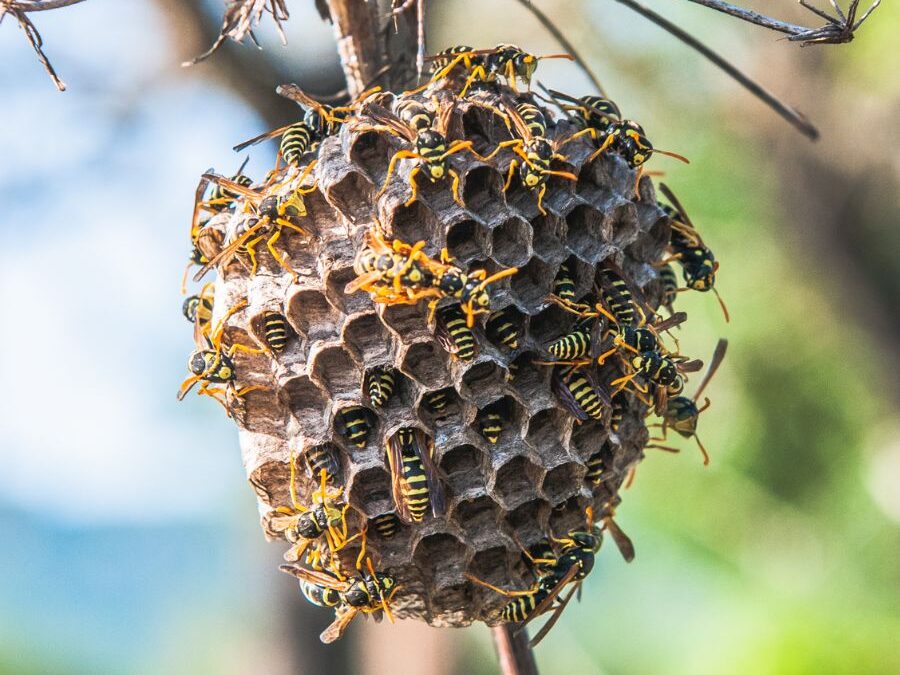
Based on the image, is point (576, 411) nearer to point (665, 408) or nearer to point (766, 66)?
point (665, 408)

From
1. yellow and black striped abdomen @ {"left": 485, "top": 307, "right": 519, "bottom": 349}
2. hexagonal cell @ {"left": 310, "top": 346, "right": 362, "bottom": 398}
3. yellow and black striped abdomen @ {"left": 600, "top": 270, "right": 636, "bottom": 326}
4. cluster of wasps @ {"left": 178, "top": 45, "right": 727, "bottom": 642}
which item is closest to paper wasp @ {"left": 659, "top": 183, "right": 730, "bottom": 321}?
cluster of wasps @ {"left": 178, "top": 45, "right": 727, "bottom": 642}

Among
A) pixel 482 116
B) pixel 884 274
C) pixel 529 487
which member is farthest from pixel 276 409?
pixel 884 274

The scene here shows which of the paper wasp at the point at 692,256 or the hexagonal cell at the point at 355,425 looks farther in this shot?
the paper wasp at the point at 692,256

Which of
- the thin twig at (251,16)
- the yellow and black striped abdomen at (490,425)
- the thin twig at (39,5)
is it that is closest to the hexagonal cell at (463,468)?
the yellow and black striped abdomen at (490,425)

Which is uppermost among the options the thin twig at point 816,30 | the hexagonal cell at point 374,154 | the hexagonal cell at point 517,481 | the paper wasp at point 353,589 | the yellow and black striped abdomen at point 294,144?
the thin twig at point 816,30

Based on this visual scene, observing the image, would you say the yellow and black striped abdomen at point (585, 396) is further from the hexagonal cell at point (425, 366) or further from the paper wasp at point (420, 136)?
the paper wasp at point (420, 136)

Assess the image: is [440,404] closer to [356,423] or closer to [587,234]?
[356,423]
